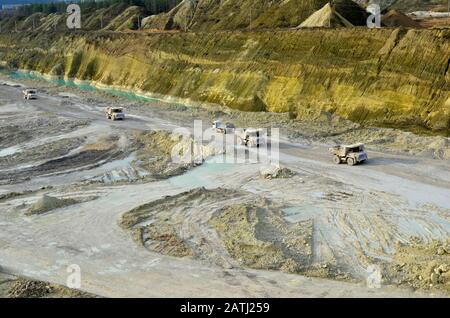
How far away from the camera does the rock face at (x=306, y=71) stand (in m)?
38.2

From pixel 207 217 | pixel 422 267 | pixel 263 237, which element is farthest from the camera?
pixel 207 217

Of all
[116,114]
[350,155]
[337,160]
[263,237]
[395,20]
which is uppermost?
[395,20]

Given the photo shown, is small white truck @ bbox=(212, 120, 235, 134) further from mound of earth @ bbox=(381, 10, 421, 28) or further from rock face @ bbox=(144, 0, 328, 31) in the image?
rock face @ bbox=(144, 0, 328, 31)

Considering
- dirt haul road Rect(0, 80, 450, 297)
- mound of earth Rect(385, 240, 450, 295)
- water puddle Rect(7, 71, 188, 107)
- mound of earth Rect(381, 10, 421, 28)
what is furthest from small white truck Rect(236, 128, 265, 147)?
mound of earth Rect(381, 10, 421, 28)

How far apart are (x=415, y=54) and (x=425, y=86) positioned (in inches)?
153

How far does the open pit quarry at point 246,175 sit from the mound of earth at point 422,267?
58 mm

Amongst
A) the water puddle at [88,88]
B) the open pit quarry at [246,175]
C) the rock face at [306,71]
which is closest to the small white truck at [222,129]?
the open pit quarry at [246,175]

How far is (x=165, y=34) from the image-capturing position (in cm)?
7119

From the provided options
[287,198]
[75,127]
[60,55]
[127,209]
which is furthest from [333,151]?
[60,55]

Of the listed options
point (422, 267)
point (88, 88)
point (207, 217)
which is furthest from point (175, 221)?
point (88, 88)

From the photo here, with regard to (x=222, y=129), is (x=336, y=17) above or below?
above

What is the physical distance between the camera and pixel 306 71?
4622cm

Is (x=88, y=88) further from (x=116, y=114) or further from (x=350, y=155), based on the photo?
(x=350, y=155)

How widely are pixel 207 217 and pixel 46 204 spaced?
24.8 feet
